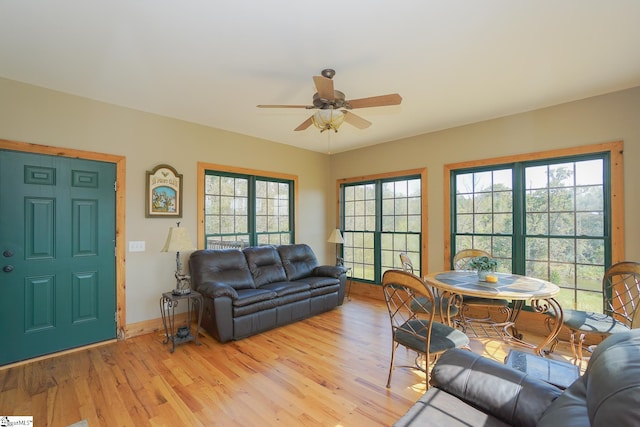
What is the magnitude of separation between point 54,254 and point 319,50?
3490 mm

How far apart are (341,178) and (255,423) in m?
4.69

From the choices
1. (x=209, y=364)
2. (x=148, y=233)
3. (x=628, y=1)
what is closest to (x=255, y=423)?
(x=209, y=364)

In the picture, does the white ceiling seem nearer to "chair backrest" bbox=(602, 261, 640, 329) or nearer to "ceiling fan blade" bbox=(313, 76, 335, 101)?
"ceiling fan blade" bbox=(313, 76, 335, 101)

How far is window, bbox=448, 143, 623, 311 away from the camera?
11.2 ft

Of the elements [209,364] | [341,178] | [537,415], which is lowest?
[209,364]

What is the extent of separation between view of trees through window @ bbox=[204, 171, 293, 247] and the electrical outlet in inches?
35.0

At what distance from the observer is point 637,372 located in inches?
37.0

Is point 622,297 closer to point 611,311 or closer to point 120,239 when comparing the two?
point 611,311

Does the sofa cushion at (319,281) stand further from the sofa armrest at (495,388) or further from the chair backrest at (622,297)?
the chair backrest at (622,297)

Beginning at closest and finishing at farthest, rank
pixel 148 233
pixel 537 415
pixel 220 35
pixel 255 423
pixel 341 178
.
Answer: pixel 537 415
pixel 255 423
pixel 220 35
pixel 148 233
pixel 341 178

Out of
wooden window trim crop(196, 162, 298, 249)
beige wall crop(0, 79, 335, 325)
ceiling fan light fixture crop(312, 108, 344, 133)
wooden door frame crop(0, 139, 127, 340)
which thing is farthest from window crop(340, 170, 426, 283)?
wooden door frame crop(0, 139, 127, 340)

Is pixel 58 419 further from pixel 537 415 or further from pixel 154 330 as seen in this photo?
pixel 537 415

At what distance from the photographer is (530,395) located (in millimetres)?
1421

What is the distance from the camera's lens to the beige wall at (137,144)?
308 centimetres
